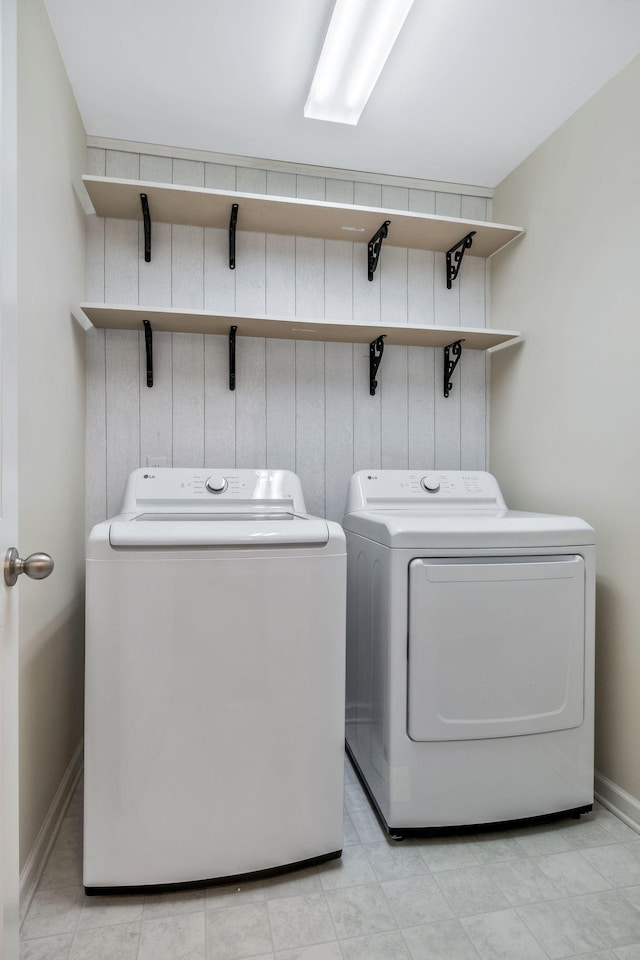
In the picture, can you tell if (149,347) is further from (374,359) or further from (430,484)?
(430,484)

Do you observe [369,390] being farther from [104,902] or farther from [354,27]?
[104,902]

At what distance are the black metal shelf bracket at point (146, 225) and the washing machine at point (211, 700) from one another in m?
1.28

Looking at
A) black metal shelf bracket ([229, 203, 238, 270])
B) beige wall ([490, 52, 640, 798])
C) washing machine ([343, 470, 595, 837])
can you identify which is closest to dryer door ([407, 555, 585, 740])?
washing machine ([343, 470, 595, 837])

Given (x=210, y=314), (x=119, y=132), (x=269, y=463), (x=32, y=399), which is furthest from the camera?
(x=269, y=463)

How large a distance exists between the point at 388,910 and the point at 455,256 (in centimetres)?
235

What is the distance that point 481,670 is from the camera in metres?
1.62

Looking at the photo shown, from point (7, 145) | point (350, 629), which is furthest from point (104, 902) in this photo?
point (7, 145)

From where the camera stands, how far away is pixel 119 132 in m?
2.15

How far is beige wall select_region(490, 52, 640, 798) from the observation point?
1758 millimetres

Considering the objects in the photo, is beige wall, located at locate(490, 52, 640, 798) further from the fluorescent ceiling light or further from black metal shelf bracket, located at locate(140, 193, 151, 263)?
black metal shelf bracket, located at locate(140, 193, 151, 263)

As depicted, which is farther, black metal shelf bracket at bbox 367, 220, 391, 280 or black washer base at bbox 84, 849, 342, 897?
black metal shelf bracket at bbox 367, 220, 391, 280

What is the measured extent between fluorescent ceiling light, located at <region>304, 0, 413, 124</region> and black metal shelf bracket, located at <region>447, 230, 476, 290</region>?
0.66 meters

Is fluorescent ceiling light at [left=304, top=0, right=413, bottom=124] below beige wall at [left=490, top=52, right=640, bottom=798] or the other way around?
the other way around

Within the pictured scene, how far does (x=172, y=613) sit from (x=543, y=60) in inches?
77.6
